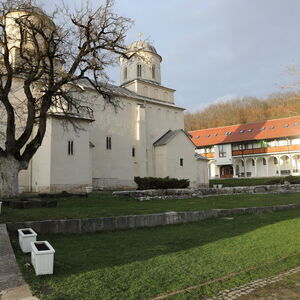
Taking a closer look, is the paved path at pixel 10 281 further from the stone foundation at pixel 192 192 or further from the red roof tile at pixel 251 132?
the red roof tile at pixel 251 132

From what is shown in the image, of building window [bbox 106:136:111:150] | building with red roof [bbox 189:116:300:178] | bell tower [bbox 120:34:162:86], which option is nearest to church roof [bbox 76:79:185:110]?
bell tower [bbox 120:34:162:86]

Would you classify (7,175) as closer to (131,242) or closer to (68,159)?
(131,242)

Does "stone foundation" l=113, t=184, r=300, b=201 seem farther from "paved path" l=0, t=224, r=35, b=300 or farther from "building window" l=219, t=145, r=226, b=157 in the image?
"building window" l=219, t=145, r=226, b=157

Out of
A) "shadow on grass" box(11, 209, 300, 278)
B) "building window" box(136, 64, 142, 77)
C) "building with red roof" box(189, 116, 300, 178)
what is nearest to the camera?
"shadow on grass" box(11, 209, 300, 278)

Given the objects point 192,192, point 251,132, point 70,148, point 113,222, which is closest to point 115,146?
point 70,148

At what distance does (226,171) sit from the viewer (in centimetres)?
5212

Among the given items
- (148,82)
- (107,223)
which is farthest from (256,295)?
(148,82)

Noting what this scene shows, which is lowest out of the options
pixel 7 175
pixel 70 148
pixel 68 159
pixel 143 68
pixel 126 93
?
pixel 7 175

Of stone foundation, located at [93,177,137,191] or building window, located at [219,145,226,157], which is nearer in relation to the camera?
stone foundation, located at [93,177,137,191]

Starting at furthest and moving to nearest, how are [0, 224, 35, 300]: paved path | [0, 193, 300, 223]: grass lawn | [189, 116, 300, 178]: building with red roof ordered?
[189, 116, 300, 178]: building with red roof, [0, 193, 300, 223]: grass lawn, [0, 224, 35, 300]: paved path

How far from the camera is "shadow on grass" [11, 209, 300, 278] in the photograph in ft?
18.6

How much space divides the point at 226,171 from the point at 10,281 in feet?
166

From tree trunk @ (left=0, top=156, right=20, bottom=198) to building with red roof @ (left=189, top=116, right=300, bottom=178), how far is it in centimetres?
4045

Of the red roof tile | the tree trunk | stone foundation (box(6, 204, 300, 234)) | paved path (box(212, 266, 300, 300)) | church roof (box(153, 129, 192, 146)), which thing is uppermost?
the red roof tile
